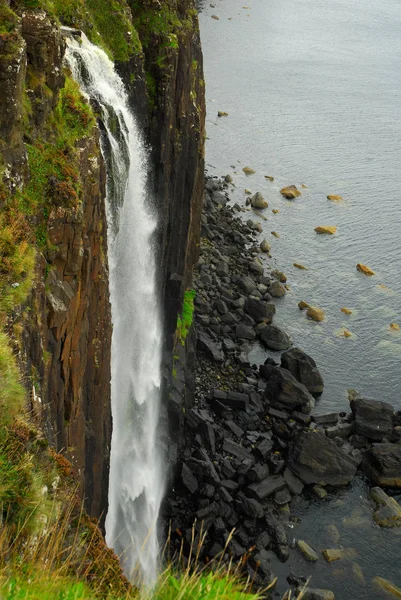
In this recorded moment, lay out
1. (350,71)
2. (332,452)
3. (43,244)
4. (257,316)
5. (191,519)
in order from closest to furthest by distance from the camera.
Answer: (43,244)
(191,519)
(332,452)
(257,316)
(350,71)

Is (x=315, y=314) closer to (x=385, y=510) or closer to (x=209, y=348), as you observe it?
(x=209, y=348)

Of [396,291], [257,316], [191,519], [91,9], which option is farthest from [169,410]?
[396,291]

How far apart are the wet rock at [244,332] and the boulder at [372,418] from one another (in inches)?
366

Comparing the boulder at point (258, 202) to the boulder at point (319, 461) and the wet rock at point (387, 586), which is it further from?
the wet rock at point (387, 586)

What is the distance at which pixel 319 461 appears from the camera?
40156 millimetres

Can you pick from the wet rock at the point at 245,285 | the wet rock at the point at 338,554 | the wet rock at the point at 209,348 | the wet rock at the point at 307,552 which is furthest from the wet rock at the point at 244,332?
the wet rock at the point at 338,554

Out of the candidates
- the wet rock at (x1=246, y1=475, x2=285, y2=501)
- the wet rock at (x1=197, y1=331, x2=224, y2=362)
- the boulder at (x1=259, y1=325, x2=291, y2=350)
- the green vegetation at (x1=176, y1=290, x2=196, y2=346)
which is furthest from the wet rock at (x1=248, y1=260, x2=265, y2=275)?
the wet rock at (x1=246, y1=475, x2=285, y2=501)

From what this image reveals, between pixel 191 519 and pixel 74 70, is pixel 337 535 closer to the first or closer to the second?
pixel 191 519

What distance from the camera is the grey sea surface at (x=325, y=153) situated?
2120 inches

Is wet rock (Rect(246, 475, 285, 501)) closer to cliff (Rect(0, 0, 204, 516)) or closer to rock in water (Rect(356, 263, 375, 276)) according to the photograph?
cliff (Rect(0, 0, 204, 516))

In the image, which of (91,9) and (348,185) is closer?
(91,9)

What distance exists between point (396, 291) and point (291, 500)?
27.3 meters

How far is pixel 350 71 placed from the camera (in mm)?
102688

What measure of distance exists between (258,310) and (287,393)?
9.96 metres
